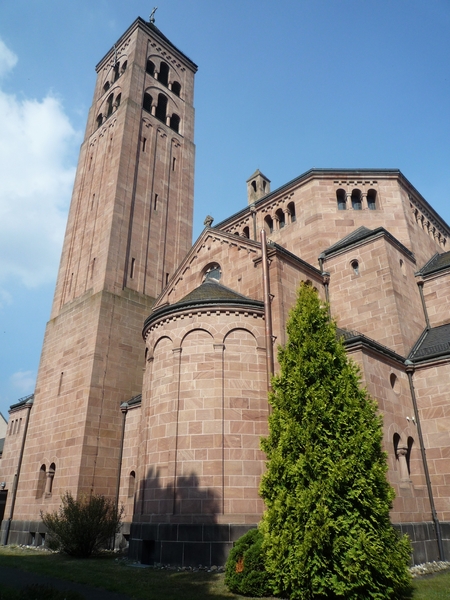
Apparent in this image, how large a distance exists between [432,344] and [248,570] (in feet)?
41.5

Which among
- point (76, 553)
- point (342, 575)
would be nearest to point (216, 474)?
point (342, 575)

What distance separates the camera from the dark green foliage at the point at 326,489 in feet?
31.4

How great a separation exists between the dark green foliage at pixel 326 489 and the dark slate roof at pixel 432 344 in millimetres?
7306

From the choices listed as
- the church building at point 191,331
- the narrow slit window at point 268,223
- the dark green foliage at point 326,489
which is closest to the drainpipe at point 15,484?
the church building at point 191,331

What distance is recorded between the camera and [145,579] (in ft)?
39.8

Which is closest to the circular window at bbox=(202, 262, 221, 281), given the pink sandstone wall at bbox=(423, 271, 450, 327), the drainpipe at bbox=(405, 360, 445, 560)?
the drainpipe at bbox=(405, 360, 445, 560)

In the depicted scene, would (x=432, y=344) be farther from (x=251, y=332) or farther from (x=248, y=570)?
(x=248, y=570)

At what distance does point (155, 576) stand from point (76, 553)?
6471 mm

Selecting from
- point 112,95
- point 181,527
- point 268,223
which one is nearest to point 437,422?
point 181,527

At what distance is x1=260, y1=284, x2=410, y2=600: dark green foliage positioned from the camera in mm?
9578

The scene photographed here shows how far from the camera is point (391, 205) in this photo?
24.7 metres

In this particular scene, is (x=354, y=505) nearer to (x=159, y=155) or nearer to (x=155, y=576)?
(x=155, y=576)

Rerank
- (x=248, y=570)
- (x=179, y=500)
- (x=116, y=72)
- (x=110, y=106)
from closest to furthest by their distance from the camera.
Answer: (x=248, y=570) < (x=179, y=500) < (x=110, y=106) < (x=116, y=72)

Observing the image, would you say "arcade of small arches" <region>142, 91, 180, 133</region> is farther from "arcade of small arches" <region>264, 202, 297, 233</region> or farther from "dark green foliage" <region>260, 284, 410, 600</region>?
"dark green foliage" <region>260, 284, 410, 600</region>
